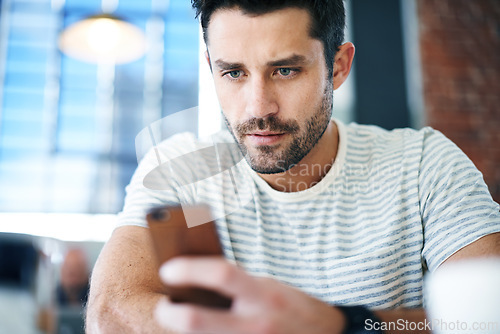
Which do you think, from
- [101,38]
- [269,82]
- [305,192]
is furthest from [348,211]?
[101,38]

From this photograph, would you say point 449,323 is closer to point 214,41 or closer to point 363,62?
point 214,41

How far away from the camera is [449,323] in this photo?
0.73 m

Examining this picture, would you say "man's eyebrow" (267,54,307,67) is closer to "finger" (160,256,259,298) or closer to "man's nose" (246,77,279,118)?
"man's nose" (246,77,279,118)

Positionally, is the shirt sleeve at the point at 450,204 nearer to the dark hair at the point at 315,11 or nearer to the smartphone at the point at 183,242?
the dark hair at the point at 315,11

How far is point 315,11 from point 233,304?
750mm

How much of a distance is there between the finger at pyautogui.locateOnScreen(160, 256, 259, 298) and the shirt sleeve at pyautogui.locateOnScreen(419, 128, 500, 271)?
1.86 ft

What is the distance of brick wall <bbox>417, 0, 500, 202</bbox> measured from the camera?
3375 mm

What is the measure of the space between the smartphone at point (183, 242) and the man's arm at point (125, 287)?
28cm

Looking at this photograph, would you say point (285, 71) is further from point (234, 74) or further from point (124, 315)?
point (124, 315)

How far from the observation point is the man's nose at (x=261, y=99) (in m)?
0.95

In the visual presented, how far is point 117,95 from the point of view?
4.38 m

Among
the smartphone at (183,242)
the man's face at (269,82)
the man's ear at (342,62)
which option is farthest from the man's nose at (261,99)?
the smartphone at (183,242)

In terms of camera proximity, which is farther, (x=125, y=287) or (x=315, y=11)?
(x=315, y=11)

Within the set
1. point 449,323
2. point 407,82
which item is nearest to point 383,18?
point 407,82
